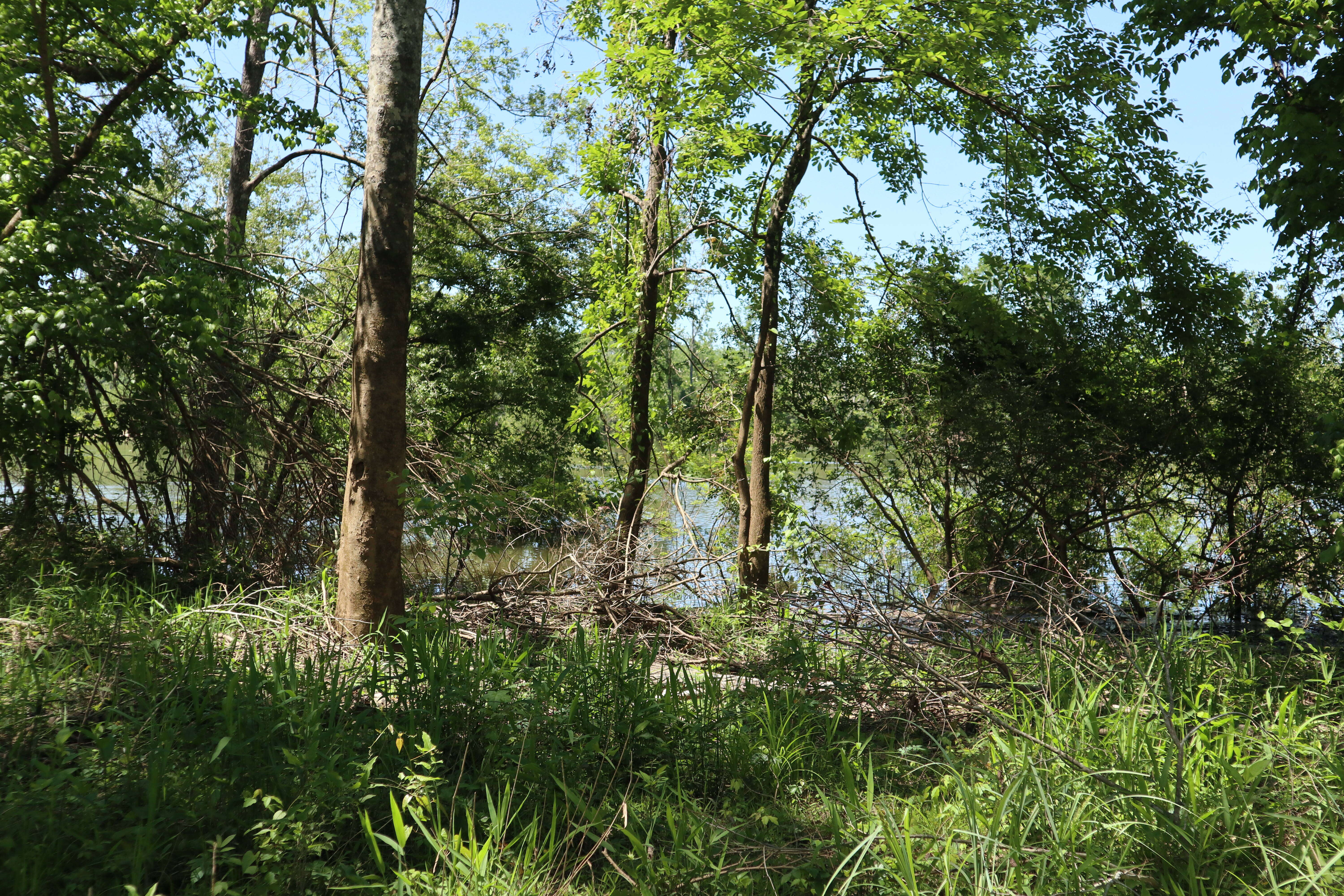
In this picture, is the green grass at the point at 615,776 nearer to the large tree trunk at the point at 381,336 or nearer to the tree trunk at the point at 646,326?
the large tree trunk at the point at 381,336

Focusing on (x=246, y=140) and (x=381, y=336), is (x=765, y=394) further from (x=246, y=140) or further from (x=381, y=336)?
(x=246, y=140)

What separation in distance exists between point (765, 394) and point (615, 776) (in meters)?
5.47

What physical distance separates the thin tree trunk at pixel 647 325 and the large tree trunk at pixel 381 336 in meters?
3.74

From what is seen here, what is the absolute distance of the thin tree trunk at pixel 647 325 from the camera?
29.6 feet

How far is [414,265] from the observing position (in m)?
15.4

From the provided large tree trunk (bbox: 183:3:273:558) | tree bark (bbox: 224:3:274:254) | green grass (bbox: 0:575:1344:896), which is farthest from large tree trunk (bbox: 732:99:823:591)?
tree bark (bbox: 224:3:274:254)

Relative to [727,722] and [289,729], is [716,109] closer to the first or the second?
[727,722]

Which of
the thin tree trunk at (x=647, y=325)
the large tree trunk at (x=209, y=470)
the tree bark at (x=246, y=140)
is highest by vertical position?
the tree bark at (x=246, y=140)

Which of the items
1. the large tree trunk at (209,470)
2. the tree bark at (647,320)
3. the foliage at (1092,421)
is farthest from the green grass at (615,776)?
the foliage at (1092,421)

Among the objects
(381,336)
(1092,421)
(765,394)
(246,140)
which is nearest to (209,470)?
(381,336)

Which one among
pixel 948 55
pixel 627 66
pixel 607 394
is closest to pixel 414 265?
pixel 607 394

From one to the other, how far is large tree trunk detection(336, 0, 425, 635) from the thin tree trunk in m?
3.74

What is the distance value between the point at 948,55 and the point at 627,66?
303cm

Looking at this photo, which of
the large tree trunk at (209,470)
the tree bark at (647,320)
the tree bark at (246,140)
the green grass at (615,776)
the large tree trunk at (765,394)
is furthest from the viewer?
the tree bark at (246,140)
